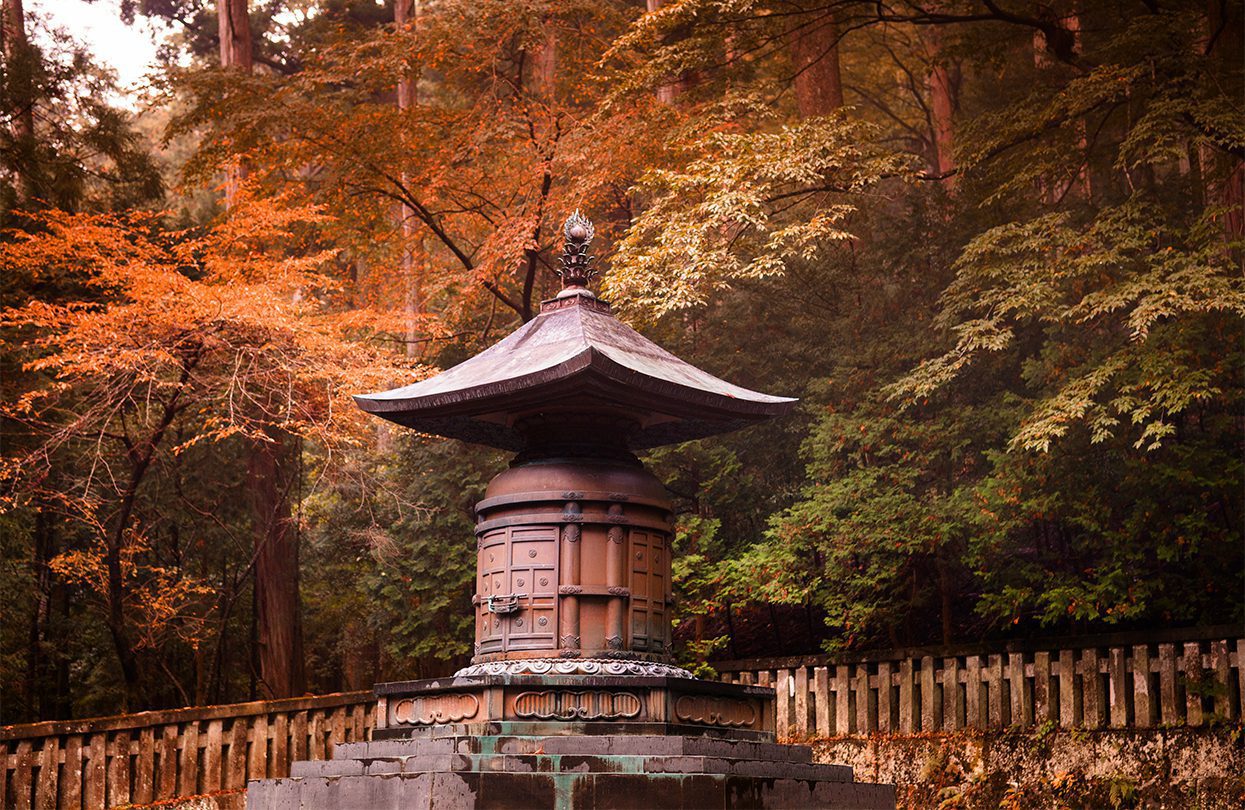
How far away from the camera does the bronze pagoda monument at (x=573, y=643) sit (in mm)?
6742

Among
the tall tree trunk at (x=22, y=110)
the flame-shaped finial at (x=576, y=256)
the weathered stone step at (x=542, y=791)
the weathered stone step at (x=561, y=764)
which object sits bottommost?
the weathered stone step at (x=542, y=791)

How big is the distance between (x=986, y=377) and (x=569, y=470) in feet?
21.2

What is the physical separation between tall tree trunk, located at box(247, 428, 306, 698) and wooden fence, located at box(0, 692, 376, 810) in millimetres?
3288

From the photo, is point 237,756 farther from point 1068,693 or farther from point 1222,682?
point 1222,682

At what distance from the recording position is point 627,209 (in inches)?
650

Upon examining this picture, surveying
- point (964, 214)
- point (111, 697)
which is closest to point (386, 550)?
point (111, 697)

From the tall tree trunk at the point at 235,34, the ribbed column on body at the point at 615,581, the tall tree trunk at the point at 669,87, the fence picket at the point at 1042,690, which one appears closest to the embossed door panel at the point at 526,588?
the ribbed column on body at the point at 615,581

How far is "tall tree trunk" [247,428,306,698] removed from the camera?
50.8 feet

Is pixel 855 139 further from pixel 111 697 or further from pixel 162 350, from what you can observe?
pixel 111 697

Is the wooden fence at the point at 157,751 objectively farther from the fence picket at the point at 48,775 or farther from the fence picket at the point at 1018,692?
the fence picket at the point at 1018,692

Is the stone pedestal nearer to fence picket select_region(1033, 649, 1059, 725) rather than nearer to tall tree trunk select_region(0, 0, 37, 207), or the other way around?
fence picket select_region(1033, 649, 1059, 725)

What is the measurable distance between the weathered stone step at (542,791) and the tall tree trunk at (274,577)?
8801 mm

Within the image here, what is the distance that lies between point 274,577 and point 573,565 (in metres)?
9.10

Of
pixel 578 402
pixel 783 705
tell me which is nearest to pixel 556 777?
pixel 578 402
